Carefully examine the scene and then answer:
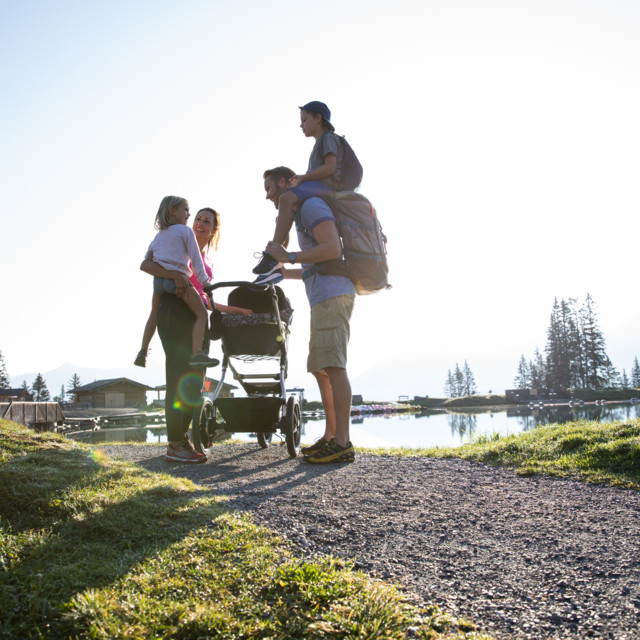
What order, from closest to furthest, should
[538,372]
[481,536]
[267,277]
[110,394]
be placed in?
[481,536], [267,277], [110,394], [538,372]

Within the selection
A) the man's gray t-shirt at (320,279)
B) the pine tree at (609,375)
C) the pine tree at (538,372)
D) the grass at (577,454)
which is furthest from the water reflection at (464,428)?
the pine tree at (538,372)

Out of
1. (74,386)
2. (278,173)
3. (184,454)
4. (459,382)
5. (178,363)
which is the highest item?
(278,173)

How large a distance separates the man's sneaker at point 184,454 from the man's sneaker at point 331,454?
105 cm

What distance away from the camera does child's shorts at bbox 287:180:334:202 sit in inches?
155

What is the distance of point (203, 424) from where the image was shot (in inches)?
163

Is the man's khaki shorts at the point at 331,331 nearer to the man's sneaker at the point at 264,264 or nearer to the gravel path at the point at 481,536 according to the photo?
the man's sneaker at the point at 264,264

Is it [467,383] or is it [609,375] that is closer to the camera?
[609,375]

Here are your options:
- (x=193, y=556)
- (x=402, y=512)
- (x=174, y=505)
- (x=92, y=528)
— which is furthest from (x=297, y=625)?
(x=402, y=512)

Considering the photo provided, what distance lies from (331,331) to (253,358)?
4.20 feet

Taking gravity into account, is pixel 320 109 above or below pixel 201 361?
above

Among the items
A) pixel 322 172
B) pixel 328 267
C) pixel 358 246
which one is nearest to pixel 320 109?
pixel 322 172

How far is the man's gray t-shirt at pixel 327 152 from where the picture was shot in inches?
154

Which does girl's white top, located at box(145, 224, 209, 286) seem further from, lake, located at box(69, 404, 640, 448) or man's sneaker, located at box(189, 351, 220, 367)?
lake, located at box(69, 404, 640, 448)

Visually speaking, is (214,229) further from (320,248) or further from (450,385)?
(450,385)
